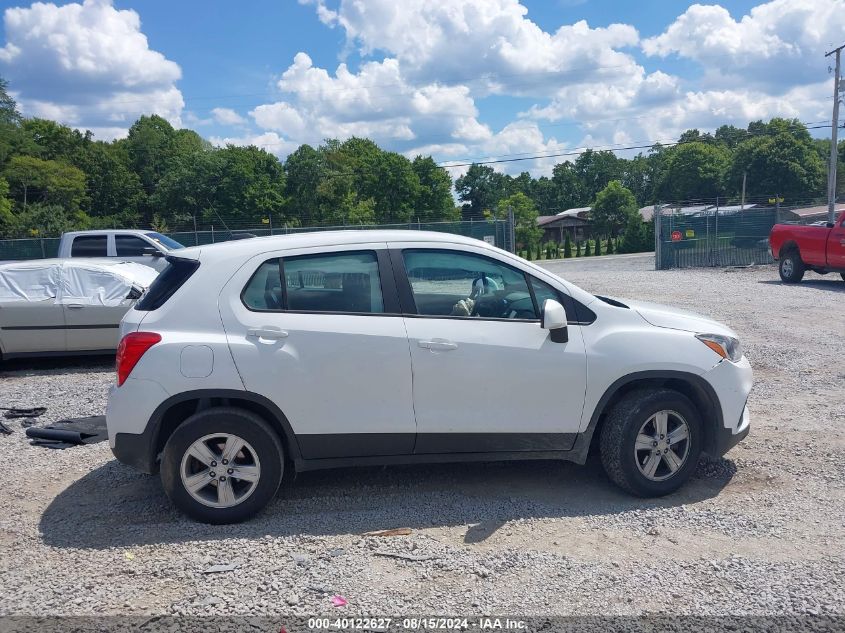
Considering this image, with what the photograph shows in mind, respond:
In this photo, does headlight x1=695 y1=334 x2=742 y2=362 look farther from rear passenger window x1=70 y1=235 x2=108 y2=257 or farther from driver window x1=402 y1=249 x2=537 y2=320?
rear passenger window x1=70 y1=235 x2=108 y2=257

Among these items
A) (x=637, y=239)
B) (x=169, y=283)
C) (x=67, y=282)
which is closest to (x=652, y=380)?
(x=169, y=283)

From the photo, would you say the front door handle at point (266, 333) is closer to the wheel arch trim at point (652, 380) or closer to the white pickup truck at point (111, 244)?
the wheel arch trim at point (652, 380)

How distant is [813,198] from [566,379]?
73251 millimetres

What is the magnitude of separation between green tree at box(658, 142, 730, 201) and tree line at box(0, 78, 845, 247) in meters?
0.15

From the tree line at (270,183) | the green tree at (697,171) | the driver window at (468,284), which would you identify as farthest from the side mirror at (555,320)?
the green tree at (697,171)

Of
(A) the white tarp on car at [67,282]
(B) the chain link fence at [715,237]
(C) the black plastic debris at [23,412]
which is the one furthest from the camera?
(B) the chain link fence at [715,237]

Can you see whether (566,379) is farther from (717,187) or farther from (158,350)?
(717,187)

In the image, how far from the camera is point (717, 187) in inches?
3295

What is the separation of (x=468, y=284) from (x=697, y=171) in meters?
88.1

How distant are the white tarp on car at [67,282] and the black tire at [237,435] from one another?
5.53 meters

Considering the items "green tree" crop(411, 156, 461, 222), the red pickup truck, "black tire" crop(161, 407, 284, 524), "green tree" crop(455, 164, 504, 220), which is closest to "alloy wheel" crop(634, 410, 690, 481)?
"black tire" crop(161, 407, 284, 524)

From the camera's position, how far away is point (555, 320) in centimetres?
442

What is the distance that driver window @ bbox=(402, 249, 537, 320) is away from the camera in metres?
4.67

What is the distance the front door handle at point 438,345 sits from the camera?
175 inches
